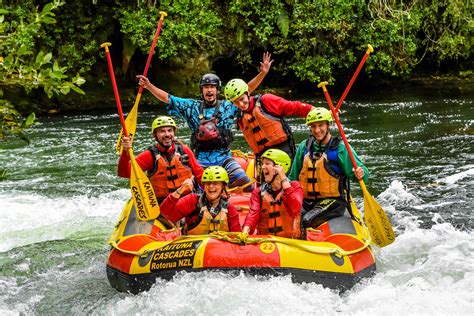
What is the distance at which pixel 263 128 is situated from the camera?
6.11m

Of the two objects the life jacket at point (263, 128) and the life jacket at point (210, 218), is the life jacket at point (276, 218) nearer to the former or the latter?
the life jacket at point (210, 218)

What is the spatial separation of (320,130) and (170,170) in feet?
4.39

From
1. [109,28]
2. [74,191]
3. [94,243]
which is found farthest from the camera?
[109,28]

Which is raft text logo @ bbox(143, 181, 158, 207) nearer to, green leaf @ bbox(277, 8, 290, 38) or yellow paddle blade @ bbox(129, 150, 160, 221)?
yellow paddle blade @ bbox(129, 150, 160, 221)

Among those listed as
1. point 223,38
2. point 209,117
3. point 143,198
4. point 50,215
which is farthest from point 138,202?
point 223,38

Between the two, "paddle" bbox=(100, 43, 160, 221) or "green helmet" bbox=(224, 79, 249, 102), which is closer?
"paddle" bbox=(100, 43, 160, 221)

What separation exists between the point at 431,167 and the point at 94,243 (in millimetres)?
4843

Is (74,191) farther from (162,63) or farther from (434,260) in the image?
(162,63)

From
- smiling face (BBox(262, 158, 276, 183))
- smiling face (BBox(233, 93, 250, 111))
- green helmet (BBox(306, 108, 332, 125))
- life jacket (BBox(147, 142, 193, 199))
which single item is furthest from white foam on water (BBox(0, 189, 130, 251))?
green helmet (BBox(306, 108, 332, 125))

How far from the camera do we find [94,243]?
22.5 ft

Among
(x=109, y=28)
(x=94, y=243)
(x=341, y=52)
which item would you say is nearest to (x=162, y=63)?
(x=109, y=28)

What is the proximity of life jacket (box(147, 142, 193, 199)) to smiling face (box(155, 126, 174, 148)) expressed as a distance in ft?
0.26

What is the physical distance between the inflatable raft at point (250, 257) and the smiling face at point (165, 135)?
0.92 metres

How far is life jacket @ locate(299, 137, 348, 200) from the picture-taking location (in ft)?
17.6
